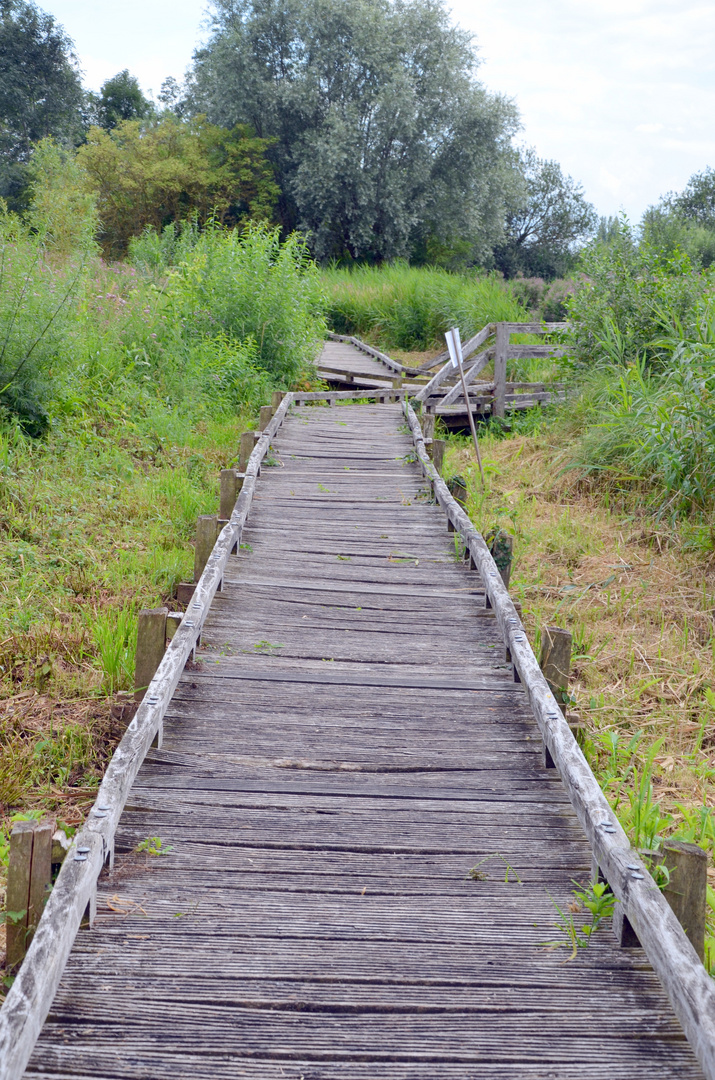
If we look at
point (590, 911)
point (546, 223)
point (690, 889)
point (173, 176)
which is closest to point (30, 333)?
point (590, 911)

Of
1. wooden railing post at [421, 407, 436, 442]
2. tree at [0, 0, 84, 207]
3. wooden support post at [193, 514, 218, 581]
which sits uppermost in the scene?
tree at [0, 0, 84, 207]

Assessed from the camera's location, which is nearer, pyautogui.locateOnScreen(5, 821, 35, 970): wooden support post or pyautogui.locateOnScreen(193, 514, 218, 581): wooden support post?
pyautogui.locateOnScreen(5, 821, 35, 970): wooden support post

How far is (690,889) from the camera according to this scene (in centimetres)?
246

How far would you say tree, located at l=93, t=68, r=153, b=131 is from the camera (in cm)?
4562

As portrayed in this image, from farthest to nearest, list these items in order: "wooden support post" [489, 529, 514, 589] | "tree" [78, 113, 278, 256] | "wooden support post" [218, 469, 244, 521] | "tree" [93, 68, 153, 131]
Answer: "tree" [93, 68, 153, 131], "tree" [78, 113, 278, 256], "wooden support post" [218, 469, 244, 521], "wooden support post" [489, 529, 514, 589]

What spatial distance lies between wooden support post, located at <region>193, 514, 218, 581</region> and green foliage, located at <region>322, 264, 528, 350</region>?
1154 cm

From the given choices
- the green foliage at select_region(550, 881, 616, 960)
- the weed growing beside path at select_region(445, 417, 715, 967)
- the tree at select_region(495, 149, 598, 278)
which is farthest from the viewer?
the tree at select_region(495, 149, 598, 278)

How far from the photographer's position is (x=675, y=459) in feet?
23.6

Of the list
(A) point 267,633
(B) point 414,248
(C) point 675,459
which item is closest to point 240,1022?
(A) point 267,633

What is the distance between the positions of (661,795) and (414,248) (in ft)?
95.9

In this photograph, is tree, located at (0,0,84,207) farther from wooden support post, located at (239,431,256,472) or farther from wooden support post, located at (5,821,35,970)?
wooden support post, located at (5,821,35,970)

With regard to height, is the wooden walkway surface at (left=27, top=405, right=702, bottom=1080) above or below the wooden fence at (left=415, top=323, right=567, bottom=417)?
below

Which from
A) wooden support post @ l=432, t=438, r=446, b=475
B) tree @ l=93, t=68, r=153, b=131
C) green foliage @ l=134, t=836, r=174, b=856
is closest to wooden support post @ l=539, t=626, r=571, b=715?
green foliage @ l=134, t=836, r=174, b=856

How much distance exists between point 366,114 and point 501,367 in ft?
65.7
